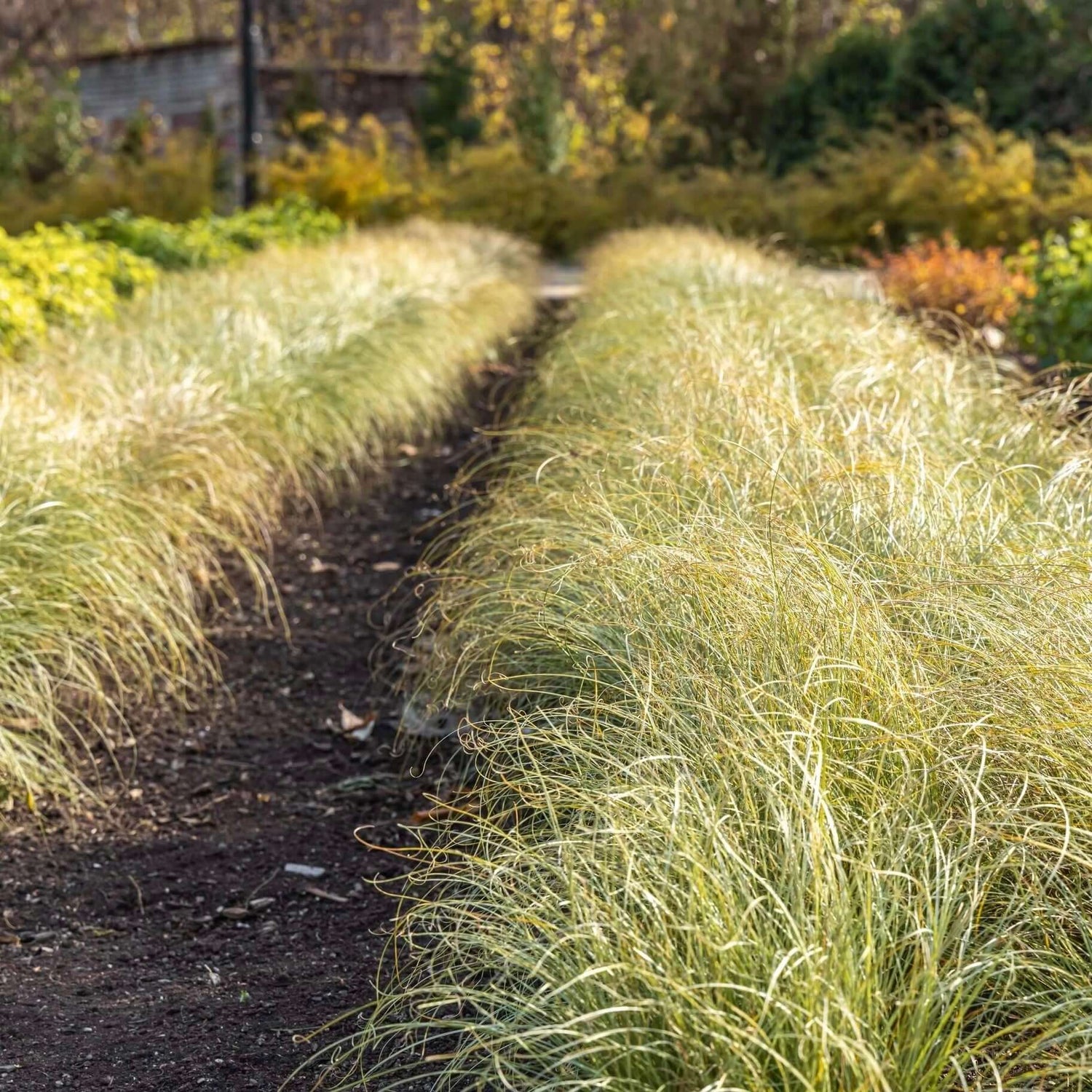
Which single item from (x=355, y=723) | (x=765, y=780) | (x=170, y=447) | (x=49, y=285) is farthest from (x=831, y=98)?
(x=765, y=780)

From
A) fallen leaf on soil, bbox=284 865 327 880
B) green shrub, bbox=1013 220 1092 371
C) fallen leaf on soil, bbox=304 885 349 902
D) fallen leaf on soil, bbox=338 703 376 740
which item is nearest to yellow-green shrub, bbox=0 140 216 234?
green shrub, bbox=1013 220 1092 371

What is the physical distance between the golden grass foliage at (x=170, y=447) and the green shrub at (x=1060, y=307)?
123 inches

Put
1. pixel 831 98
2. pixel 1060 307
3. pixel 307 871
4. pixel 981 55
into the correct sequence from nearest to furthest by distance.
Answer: pixel 307 871 → pixel 1060 307 → pixel 981 55 → pixel 831 98

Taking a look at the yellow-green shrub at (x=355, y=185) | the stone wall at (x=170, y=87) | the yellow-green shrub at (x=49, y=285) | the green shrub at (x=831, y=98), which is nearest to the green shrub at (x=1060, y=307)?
the yellow-green shrub at (x=49, y=285)

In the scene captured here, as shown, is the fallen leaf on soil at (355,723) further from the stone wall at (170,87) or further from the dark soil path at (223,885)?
the stone wall at (170,87)

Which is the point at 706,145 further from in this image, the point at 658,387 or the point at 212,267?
the point at 658,387

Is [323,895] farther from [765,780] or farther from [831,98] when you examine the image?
[831,98]

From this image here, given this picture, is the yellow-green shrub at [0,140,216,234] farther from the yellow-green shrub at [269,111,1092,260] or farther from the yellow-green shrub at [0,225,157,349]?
the yellow-green shrub at [0,225,157,349]

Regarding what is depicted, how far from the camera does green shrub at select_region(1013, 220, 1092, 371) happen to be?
263 inches

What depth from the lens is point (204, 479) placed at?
4594 mm

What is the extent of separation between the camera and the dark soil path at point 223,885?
233 cm

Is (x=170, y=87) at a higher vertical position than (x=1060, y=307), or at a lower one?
higher

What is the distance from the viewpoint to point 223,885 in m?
3.02

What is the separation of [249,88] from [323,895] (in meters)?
14.7
